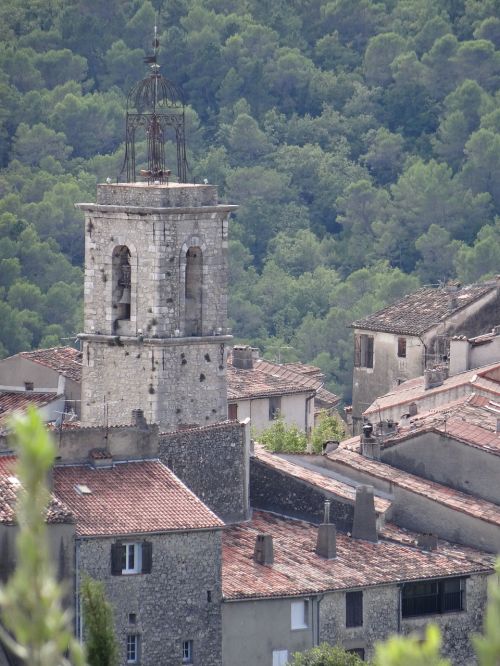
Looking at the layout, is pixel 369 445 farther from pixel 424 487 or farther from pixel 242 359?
pixel 242 359

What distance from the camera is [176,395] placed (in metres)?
49.0

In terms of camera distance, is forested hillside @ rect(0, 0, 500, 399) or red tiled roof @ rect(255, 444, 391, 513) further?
forested hillside @ rect(0, 0, 500, 399)

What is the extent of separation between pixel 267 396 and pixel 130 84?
64939 mm

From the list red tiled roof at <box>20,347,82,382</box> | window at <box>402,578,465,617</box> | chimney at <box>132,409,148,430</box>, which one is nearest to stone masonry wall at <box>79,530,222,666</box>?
chimney at <box>132,409,148,430</box>

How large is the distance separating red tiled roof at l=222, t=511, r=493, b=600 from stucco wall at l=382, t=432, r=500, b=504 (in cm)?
183

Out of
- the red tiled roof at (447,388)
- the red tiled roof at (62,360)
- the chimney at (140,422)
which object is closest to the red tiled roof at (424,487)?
the chimney at (140,422)

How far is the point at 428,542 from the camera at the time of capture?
40.7 m

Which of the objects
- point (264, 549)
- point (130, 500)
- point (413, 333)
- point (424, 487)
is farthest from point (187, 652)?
point (413, 333)

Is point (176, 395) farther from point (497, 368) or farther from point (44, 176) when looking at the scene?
point (44, 176)

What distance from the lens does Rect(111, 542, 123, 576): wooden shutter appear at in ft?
114

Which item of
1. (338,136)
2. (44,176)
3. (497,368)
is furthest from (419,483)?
(338,136)

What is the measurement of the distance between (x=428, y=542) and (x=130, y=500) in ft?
20.7

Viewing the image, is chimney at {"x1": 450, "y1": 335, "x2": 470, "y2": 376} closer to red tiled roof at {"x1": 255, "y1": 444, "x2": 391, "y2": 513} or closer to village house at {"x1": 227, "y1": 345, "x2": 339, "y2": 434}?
village house at {"x1": 227, "y1": 345, "x2": 339, "y2": 434}

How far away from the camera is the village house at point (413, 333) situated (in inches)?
2398
